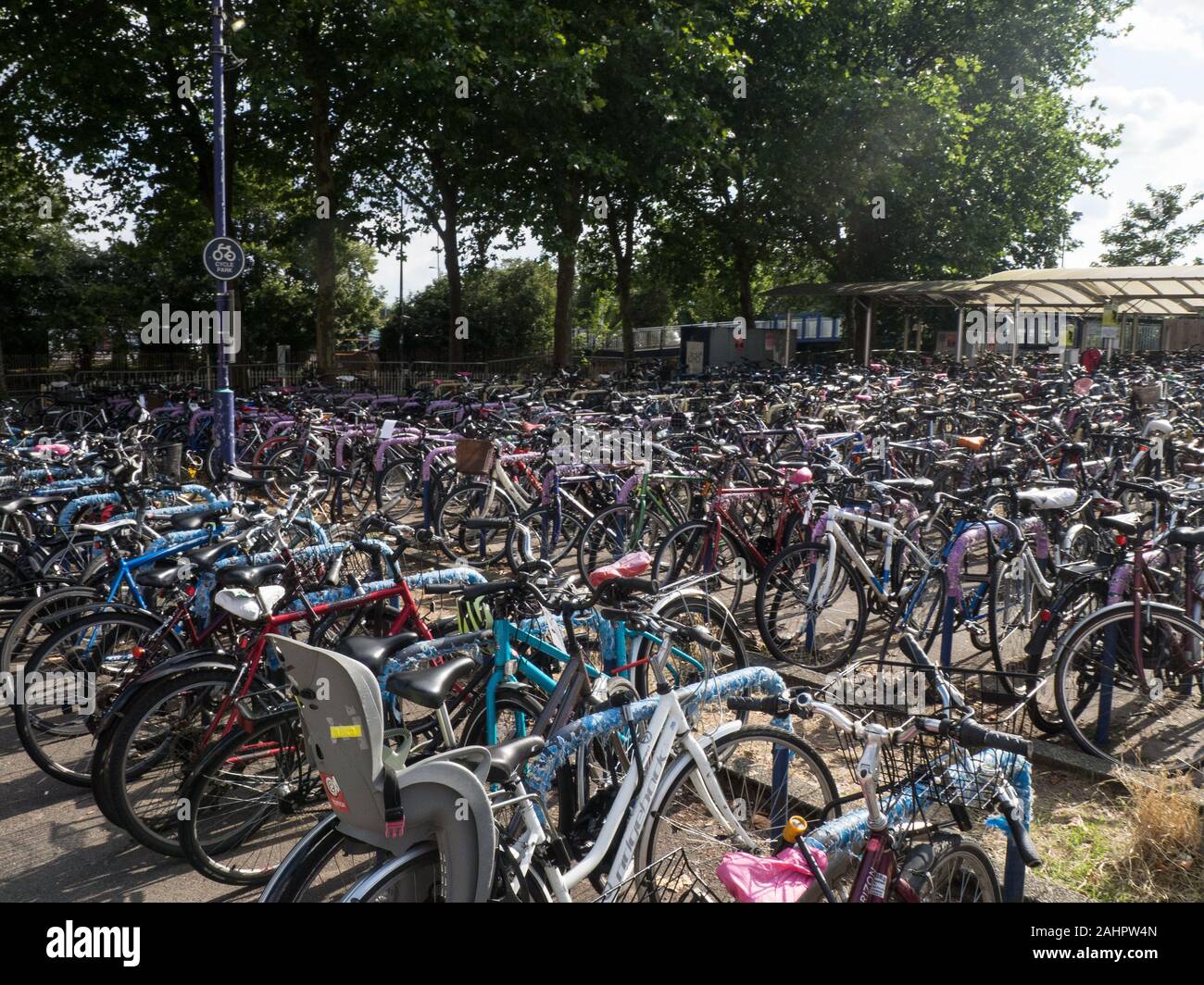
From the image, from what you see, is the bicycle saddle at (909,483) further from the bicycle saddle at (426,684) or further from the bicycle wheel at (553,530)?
the bicycle saddle at (426,684)

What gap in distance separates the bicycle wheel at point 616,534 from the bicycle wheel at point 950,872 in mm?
4060

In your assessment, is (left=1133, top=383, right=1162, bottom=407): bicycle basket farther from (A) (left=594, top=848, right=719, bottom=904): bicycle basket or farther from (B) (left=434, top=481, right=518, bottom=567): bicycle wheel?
(A) (left=594, top=848, right=719, bottom=904): bicycle basket

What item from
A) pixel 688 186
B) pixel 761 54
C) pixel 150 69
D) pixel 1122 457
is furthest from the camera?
pixel 688 186

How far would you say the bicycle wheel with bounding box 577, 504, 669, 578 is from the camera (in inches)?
256

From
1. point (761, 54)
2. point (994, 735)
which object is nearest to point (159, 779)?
point (994, 735)

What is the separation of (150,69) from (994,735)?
18.5 m

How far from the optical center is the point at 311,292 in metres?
29.0

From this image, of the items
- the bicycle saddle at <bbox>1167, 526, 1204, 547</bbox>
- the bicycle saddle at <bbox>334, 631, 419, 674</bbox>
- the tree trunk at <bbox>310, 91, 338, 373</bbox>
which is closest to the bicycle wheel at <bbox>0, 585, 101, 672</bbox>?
the bicycle saddle at <bbox>334, 631, 419, 674</bbox>

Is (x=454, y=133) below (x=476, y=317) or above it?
above

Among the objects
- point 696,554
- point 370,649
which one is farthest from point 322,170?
point 370,649

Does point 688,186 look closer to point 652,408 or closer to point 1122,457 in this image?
point 652,408

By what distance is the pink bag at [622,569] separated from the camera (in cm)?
353

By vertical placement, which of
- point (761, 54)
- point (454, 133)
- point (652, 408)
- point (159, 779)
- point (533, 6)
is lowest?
point (159, 779)

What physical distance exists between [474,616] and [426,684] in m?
1.49
